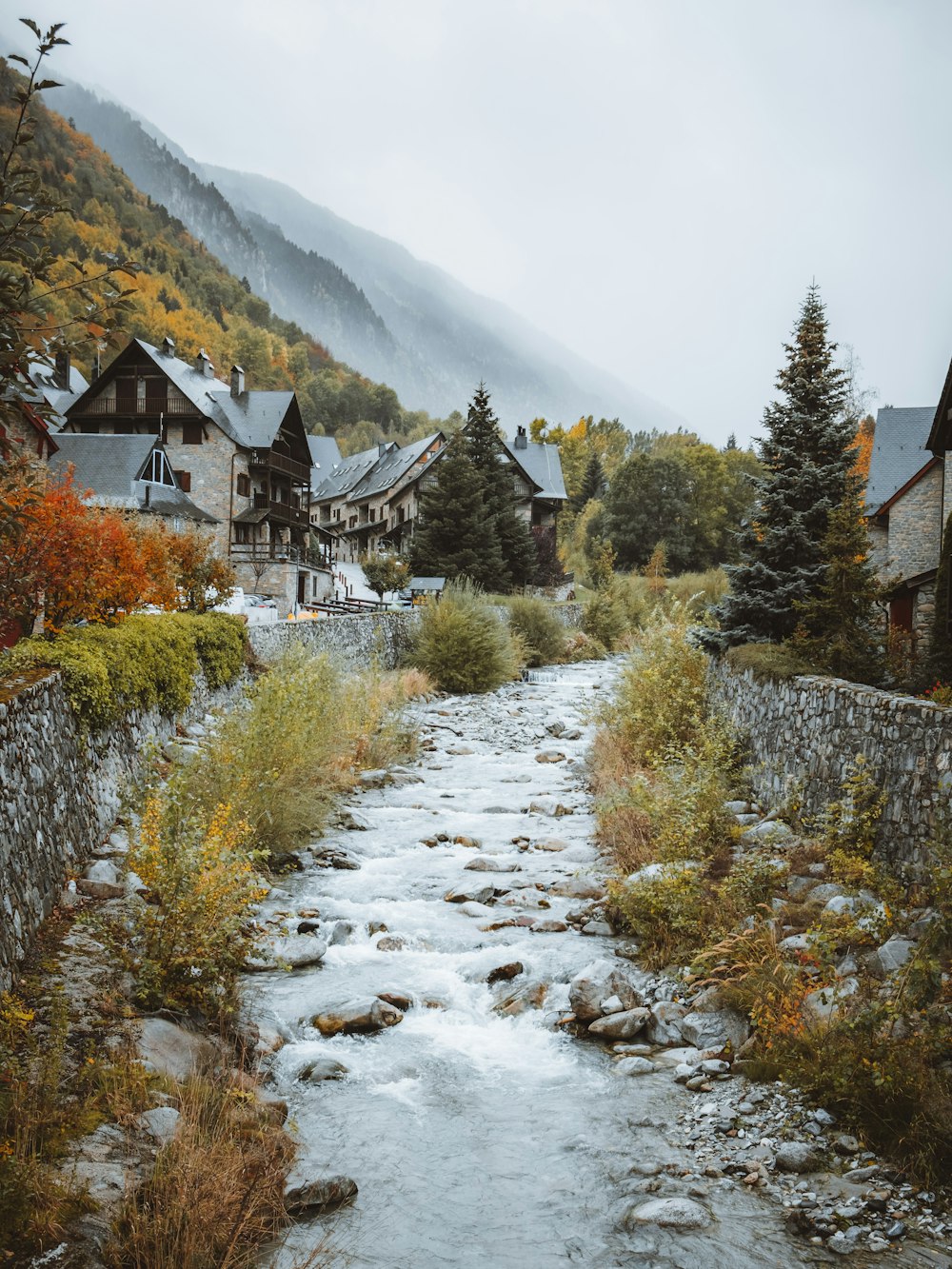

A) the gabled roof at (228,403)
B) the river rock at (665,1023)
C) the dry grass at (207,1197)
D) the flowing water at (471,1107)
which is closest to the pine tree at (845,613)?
the flowing water at (471,1107)

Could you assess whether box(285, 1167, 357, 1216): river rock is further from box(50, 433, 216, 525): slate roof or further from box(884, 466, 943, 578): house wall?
box(50, 433, 216, 525): slate roof

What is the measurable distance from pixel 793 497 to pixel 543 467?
43.0 metres

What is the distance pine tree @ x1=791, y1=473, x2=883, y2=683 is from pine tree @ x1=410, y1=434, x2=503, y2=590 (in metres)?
28.3

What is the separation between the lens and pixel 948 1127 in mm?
4367

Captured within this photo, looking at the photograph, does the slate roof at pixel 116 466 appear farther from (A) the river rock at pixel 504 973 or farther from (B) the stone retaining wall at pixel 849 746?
(A) the river rock at pixel 504 973

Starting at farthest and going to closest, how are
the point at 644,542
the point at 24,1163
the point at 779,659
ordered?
the point at 644,542
the point at 779,659
the point at 24,1163

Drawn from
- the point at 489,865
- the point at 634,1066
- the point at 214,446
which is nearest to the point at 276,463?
the point at 214,446

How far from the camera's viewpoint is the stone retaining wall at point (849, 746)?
20.3 feet

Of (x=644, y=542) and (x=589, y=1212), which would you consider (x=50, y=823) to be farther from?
(x=644, y=542)

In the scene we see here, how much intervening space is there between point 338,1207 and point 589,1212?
123 centimetres

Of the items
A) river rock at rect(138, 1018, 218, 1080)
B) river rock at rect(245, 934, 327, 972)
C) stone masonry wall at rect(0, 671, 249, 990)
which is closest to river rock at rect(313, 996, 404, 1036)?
river rock at rect(245, 934, 327, 972)

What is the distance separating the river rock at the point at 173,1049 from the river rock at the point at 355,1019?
96cm

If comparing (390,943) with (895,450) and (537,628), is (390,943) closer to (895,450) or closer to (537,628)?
(537,628)

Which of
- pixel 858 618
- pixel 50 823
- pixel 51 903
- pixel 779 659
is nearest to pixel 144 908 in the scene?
pixel 51 903
